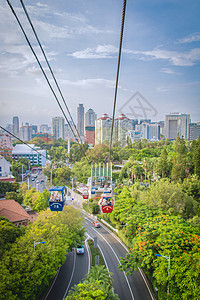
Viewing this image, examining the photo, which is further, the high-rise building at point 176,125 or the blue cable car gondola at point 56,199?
the high-rise building at point 176,125

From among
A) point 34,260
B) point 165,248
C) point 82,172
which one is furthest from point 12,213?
point 82,172

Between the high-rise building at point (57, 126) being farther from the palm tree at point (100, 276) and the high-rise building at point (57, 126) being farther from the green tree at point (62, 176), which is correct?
the palm tree at point (100, 276)

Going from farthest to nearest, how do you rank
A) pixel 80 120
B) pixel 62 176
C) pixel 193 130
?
pixel 80 120
pixel 193 130
pixel 62 176

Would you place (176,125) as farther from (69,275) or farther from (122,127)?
(69,275)

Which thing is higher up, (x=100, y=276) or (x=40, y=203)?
(x=40, y=203)

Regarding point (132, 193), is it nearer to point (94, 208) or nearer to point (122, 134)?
point (94, 208)

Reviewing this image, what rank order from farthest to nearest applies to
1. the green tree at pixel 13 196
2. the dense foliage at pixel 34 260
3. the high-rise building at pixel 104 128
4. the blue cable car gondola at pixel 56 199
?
the high-rise building at pixel 104 128, the green tree at pixel 13 196, the blue cable car gondola at pixel 56 199, the dense foliage at pixel 34 260

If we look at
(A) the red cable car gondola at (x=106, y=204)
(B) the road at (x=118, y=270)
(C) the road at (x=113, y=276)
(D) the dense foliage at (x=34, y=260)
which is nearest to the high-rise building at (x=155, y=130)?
(B) the road at (x=118, y=270)

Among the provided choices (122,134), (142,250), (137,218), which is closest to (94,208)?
(137,218)
